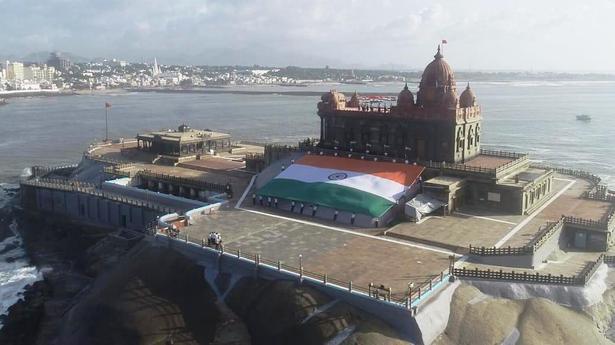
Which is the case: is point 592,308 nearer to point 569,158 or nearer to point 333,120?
point 333,120

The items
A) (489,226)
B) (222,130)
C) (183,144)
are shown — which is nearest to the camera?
(489,226)

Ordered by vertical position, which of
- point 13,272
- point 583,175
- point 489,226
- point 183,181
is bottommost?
point 13,272

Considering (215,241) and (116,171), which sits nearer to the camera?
(215,241)

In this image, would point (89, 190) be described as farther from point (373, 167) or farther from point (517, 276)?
point (517, 276)

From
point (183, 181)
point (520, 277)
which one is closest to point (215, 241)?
point (520, 277)

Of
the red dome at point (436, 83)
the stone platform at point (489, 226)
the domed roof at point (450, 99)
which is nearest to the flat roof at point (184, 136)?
the red dome at point (436, 83)

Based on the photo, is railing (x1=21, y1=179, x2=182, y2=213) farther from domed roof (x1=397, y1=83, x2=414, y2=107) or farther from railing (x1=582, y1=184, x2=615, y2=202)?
railing (x1=582, y1=184, x2=615, y2=202)

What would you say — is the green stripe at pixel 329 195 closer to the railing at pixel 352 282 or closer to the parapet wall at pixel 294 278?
the railing at pixel 352 282

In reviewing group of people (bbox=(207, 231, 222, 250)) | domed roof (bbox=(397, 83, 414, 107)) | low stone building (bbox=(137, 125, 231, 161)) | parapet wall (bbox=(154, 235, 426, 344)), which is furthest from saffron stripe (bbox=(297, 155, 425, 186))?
low stone building (bbox=(137, 125, 231, 161))
